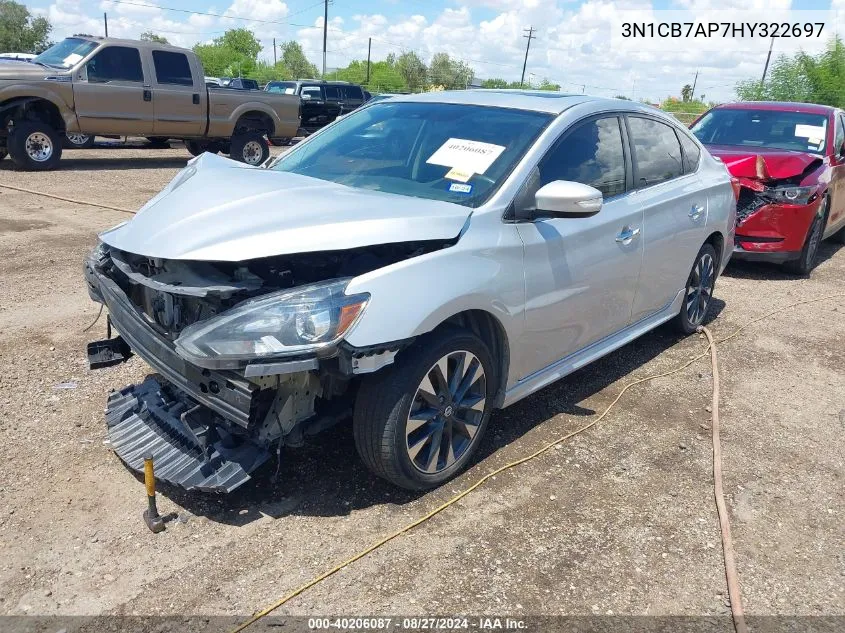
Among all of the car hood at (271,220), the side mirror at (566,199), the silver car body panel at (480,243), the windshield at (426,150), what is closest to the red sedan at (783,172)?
the silver car body panel at (480,243)

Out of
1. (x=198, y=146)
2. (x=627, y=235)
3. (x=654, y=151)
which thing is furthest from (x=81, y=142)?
(x=627, y=235)

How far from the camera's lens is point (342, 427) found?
154 inches

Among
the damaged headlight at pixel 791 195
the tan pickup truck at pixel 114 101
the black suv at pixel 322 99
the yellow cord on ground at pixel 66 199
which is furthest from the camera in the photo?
the black suv at pixel 322 99

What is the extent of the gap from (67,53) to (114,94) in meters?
1.07

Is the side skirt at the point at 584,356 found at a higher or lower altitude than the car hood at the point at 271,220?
lower

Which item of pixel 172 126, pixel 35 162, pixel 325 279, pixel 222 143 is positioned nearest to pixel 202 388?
pixel 325 279

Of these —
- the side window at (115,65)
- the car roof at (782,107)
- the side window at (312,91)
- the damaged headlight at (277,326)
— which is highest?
the side window at (312,91)

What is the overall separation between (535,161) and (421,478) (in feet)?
5.51

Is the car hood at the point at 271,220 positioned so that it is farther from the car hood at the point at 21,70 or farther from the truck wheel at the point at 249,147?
the truck wheel at the point at 249,147

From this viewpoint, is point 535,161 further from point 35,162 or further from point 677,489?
point 35,162

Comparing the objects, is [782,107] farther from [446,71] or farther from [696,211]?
[446,71]

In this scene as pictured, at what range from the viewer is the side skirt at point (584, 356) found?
149 inches

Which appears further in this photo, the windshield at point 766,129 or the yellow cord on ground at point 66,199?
the yellow cord on ground at point 66,199

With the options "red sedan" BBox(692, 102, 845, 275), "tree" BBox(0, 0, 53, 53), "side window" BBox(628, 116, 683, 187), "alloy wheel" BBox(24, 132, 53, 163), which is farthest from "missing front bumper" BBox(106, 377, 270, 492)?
"tree" BBox(0, 0, 53, 53)
